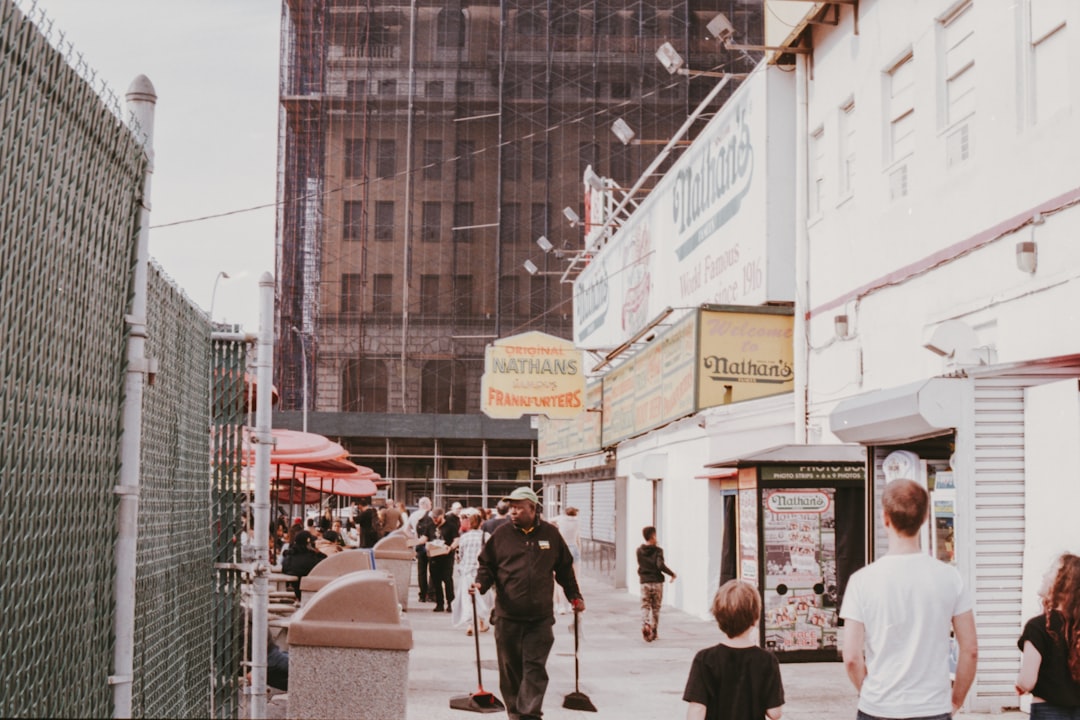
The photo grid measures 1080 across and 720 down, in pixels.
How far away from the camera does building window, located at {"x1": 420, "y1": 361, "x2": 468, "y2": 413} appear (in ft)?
187

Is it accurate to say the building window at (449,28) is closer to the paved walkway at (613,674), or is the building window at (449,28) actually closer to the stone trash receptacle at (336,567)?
the paved walkway at (613,674)

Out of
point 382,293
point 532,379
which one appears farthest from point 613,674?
point 382,293

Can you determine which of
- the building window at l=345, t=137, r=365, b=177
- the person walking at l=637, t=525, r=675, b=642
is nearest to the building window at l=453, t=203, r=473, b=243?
the building window at l=345, t=137, r=365, b=177

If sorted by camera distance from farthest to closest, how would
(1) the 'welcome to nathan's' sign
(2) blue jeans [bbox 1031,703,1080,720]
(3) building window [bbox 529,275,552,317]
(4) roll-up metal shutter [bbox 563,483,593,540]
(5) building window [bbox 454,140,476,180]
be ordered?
(5) building window [bbox 454,140,476,180] < (3) building window [bbox 529,275,552,317] < (4) roll-up metal shutter [bbox 563,483,593,540] < (1) the 'welcome to nathan's' sign < (2) blue jeans [bbox 1031,703,1080,720]

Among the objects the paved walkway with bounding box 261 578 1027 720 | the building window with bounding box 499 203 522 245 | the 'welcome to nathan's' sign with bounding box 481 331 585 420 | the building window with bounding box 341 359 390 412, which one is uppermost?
the building window with bounding box 499 203 522 245

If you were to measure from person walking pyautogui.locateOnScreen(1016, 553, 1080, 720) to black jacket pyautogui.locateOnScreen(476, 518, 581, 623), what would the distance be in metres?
4.72

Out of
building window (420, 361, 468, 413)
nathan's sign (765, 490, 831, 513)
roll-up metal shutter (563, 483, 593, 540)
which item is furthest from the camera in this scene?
building window (420, 361, 468, 413)

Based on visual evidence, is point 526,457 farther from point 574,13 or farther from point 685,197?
point 685,197

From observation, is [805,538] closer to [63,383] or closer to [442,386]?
[63,383]

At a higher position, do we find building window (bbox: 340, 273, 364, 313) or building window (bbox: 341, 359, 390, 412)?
building window (bbox: 340, 273, 364, 313)

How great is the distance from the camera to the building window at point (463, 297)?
186 feet

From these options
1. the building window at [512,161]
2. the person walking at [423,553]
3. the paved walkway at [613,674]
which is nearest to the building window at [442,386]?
the building window at [512,161]

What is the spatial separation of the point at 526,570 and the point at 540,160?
155 ft

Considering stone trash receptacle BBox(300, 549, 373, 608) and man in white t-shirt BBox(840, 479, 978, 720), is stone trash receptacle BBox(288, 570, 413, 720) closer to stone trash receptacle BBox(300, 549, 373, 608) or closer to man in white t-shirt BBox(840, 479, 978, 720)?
man in white t-shirt BBox(840, 479, 978, 720)
